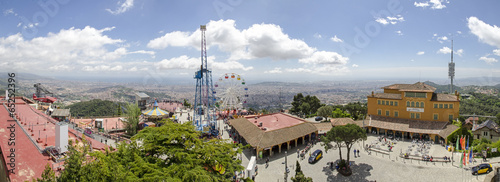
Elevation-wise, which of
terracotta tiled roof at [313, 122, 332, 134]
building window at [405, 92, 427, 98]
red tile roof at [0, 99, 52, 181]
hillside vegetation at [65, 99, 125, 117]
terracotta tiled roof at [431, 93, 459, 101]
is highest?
building window at [405, 92, 427, 98]

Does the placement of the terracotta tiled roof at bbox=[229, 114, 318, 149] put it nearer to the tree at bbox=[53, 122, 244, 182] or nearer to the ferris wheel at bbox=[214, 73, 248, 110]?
the tree at bbox=[53, 122, 244, 182]

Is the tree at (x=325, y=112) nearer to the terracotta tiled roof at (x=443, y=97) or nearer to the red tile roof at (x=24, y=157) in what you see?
the terracotta tiled roof at (x=443, y=97)

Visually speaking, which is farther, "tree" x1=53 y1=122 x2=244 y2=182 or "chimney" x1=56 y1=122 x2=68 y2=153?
"chimney" x1=56 y1=122 x2=68 y2=153

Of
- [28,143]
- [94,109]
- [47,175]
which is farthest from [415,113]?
[94,109]

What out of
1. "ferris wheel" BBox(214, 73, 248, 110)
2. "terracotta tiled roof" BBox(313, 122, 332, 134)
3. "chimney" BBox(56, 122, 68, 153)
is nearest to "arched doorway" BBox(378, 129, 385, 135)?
"terracotta tiled roof" BBox(313, 122, 332, 134)

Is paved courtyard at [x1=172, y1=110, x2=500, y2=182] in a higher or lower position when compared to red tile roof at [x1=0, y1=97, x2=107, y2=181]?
lower

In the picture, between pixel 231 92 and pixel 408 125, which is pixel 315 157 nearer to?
pixel 408 125

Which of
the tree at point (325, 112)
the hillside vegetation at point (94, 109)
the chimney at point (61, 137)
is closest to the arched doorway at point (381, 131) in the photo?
the tree at point (325, 112)
